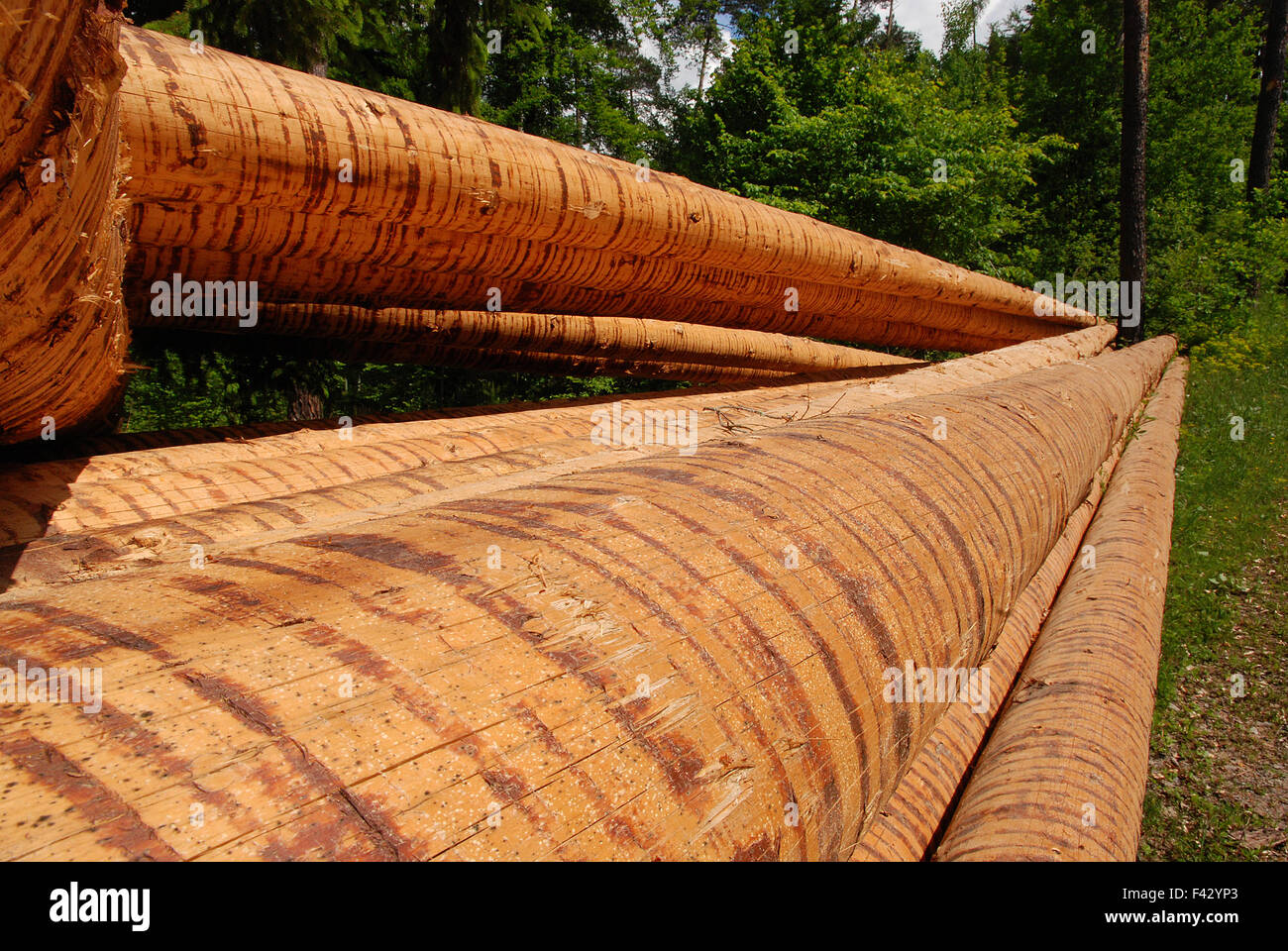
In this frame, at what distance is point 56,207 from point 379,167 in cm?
147

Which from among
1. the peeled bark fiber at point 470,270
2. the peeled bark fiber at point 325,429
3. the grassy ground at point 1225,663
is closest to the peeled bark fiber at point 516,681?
the peeled bark fiber at point 325,429

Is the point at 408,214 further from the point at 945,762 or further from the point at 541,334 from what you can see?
the point at 945,762

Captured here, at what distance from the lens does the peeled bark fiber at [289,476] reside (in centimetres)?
148

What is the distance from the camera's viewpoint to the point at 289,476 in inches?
86.0

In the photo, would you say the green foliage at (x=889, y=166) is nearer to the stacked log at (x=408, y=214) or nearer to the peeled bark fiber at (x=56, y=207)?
the stacked log at (x=408, y=214)

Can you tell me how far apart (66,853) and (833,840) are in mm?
888

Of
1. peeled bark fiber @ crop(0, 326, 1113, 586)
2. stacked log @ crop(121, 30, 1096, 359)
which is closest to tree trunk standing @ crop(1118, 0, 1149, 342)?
stacked log @ crop(121, 30, 1096, 359)

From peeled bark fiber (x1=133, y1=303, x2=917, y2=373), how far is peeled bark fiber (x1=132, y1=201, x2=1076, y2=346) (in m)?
0.36

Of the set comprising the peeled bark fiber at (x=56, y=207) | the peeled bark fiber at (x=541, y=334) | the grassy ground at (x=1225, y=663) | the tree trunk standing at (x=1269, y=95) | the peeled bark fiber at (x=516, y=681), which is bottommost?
the grassy ground at (x=1225, y=663)

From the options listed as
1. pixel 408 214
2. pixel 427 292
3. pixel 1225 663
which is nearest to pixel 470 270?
pixel 427 292

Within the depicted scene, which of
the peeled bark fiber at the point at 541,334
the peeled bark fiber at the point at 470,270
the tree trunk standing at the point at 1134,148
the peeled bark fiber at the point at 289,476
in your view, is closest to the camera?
the peeled bark fiber at the point at 289,476

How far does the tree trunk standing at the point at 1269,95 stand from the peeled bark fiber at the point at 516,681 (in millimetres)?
17942

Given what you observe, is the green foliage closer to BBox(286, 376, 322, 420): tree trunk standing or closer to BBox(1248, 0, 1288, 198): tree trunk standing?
BBox(286, 376, 322, 420): tree trunk standing

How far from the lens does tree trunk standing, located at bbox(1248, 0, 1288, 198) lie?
1431 cm
